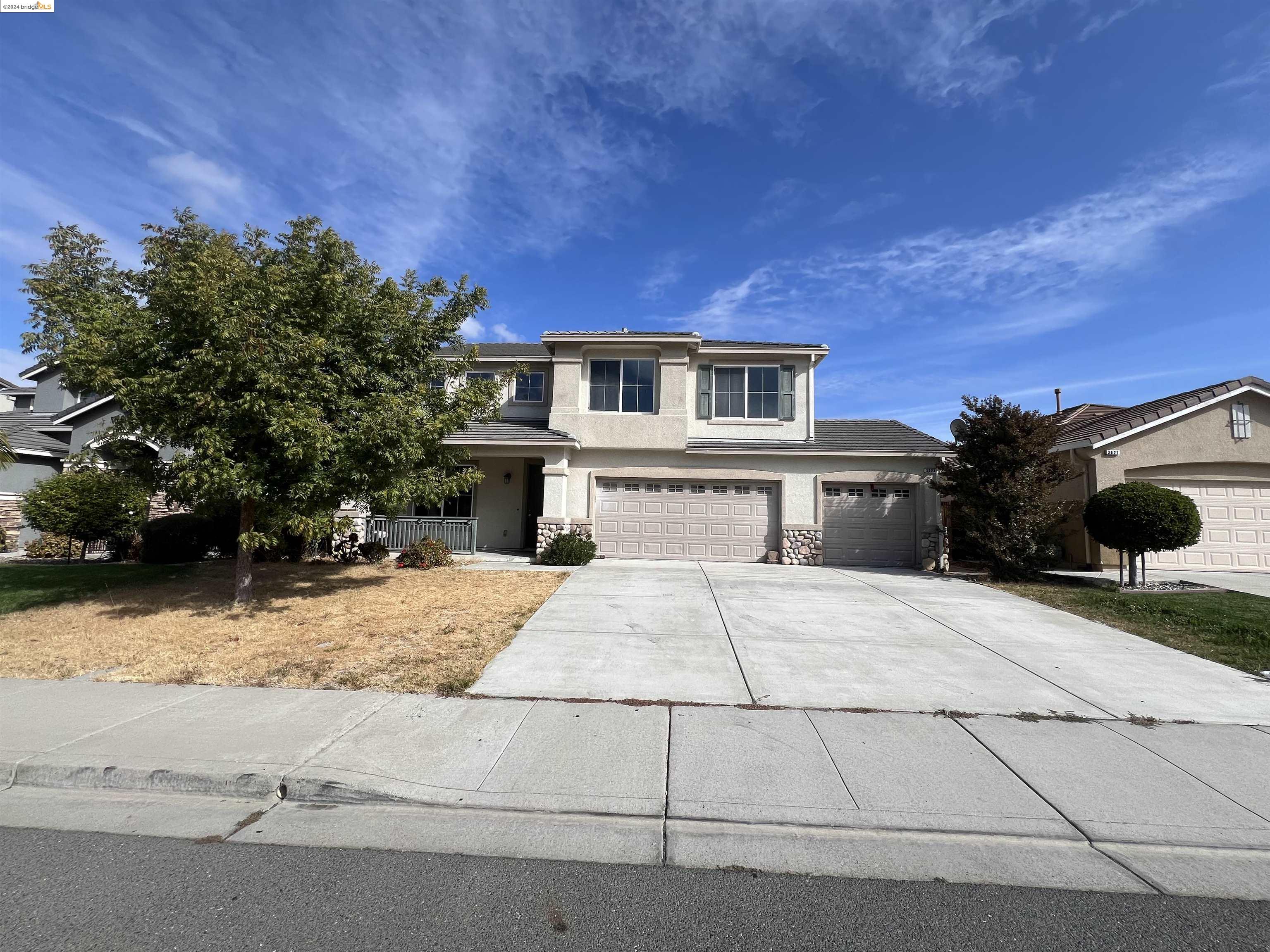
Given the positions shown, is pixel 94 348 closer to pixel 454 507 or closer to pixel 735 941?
pixel 735 941

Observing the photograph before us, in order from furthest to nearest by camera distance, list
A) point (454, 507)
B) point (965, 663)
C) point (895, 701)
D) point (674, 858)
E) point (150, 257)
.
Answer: point (454, 507)
point (150, 257)
point (965, 663)
point (895, 701)
point (674, 858)

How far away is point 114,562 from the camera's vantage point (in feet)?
45.5

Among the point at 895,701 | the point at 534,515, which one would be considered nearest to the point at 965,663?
the point at 895,701

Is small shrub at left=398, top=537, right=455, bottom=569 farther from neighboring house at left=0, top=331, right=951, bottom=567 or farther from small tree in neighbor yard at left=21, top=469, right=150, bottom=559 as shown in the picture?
small tree in neighbor yard at left=21, top=469, right=150, bottom=559

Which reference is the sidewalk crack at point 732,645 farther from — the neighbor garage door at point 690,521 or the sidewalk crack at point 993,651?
the neighbor garage door at point 690,521

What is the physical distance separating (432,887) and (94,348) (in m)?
8.19

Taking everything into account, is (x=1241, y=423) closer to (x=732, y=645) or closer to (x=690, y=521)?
(x=690, y=521)

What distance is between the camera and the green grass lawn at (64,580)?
9.47 metres

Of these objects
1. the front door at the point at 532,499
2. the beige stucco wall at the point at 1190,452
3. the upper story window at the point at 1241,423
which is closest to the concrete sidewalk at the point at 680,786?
the beige stucco wall at the point at 1190,452

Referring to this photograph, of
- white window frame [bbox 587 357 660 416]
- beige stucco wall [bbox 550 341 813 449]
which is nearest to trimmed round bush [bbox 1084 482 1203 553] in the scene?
beige stucco wall [bbox 550 341 813 449]

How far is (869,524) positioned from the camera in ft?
53.2

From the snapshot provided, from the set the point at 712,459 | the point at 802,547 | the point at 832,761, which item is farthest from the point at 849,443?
the point at 832,761

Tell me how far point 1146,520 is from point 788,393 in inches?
331

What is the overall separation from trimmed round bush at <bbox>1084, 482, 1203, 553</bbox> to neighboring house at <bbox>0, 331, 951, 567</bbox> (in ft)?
12.5
